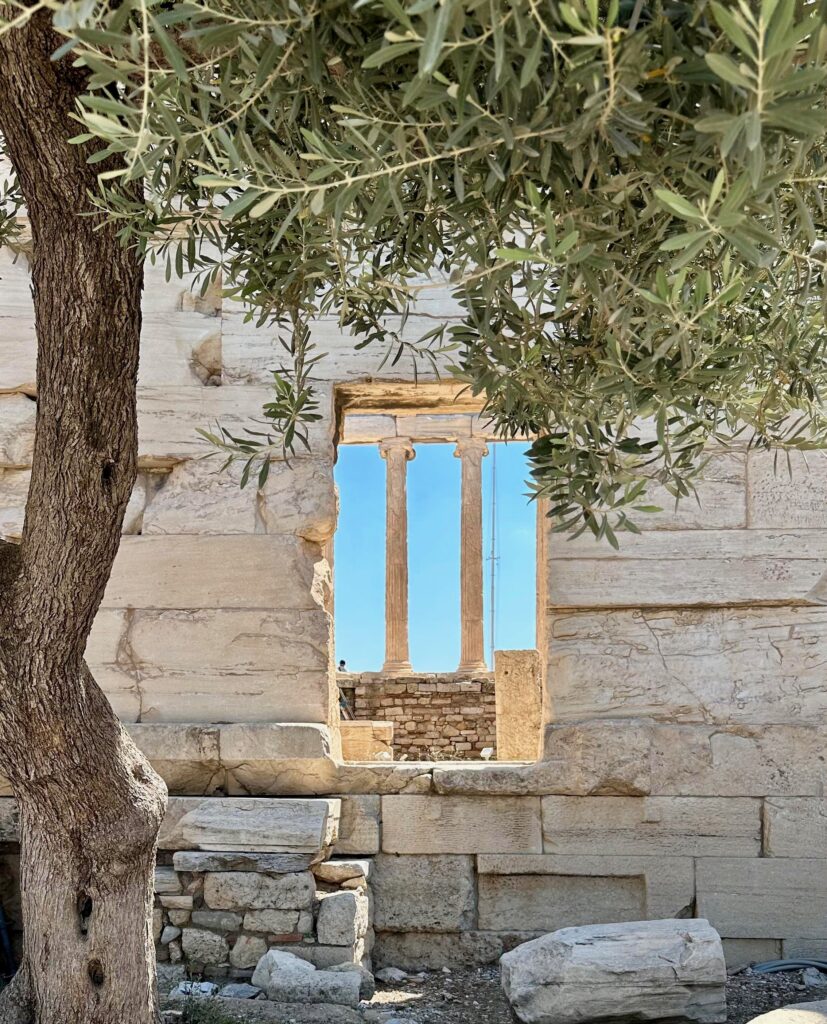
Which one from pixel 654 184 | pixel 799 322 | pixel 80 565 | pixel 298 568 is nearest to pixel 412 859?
pixel 298 568

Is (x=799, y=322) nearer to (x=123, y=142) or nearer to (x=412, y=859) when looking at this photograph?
(x=123, y=142)

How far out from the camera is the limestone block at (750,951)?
18.8ft

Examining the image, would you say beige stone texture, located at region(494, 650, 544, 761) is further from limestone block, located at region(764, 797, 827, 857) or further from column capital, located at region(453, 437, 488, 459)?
column capital, located at region(453, 437, 488, 459)

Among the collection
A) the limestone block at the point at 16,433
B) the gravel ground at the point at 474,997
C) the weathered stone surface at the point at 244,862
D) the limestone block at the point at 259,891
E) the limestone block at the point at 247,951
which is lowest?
the gravel ground at the point at 474,997

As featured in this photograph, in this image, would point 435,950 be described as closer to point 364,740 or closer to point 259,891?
point 259,891

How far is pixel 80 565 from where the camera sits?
135 inches

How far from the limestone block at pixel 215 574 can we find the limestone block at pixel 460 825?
120 cm

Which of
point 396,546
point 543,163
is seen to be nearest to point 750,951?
point 543,163

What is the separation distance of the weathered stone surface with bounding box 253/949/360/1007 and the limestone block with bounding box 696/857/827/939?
6.29ft

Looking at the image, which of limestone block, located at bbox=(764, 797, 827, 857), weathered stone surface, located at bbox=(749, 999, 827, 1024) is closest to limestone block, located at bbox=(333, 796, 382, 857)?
limestone block, located at bbox=(764, 797, 827, 857)

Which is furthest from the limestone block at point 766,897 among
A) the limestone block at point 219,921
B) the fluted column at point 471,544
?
the fluted column at point 471,544

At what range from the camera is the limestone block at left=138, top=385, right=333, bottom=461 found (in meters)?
6.27

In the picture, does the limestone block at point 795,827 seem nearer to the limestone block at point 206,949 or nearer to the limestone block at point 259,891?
the limestone block at point 259,891

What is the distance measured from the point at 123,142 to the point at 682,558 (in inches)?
178
